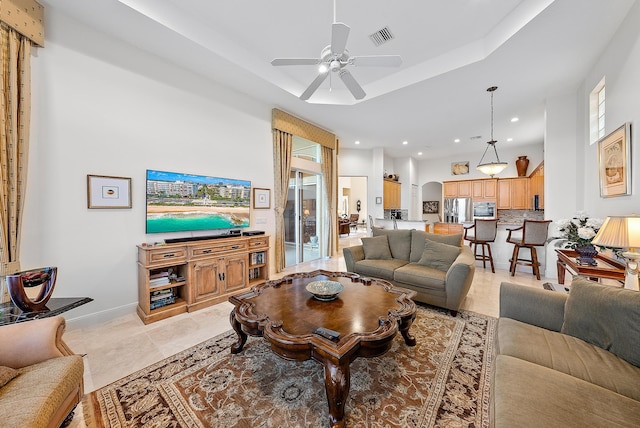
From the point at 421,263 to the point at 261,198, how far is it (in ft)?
9.61

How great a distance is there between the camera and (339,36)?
196cm

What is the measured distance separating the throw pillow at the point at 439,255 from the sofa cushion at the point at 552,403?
2.07m

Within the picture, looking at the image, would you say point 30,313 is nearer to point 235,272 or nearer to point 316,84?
point 235,272

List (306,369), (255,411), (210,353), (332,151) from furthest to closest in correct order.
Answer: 1. (332,151)
2. (210,353)
3. (306,369)
4. (255,411)

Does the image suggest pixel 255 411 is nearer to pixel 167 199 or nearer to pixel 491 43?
pixel 167 199

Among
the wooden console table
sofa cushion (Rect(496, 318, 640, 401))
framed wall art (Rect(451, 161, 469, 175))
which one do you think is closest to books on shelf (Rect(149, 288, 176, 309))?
sofa cushion (Rect(496, 318, 640, 401))

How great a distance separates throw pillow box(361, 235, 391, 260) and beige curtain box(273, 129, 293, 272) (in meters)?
1.74

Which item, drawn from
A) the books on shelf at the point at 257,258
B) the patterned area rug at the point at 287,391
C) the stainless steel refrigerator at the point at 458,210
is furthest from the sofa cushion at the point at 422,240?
the stainless steel refrigerator at the point at 458,210

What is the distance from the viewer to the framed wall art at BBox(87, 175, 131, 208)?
2623mm

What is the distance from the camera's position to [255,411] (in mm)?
1534

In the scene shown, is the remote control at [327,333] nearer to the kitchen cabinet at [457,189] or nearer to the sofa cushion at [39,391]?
the sofa cushion at [39,391]

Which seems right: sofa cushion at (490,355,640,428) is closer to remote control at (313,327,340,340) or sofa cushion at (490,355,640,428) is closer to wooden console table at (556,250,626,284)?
remote control at (313,327,340,340)

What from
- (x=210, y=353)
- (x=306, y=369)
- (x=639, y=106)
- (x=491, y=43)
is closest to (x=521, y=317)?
(x=306, y=369)

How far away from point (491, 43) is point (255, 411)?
14.5 feet
